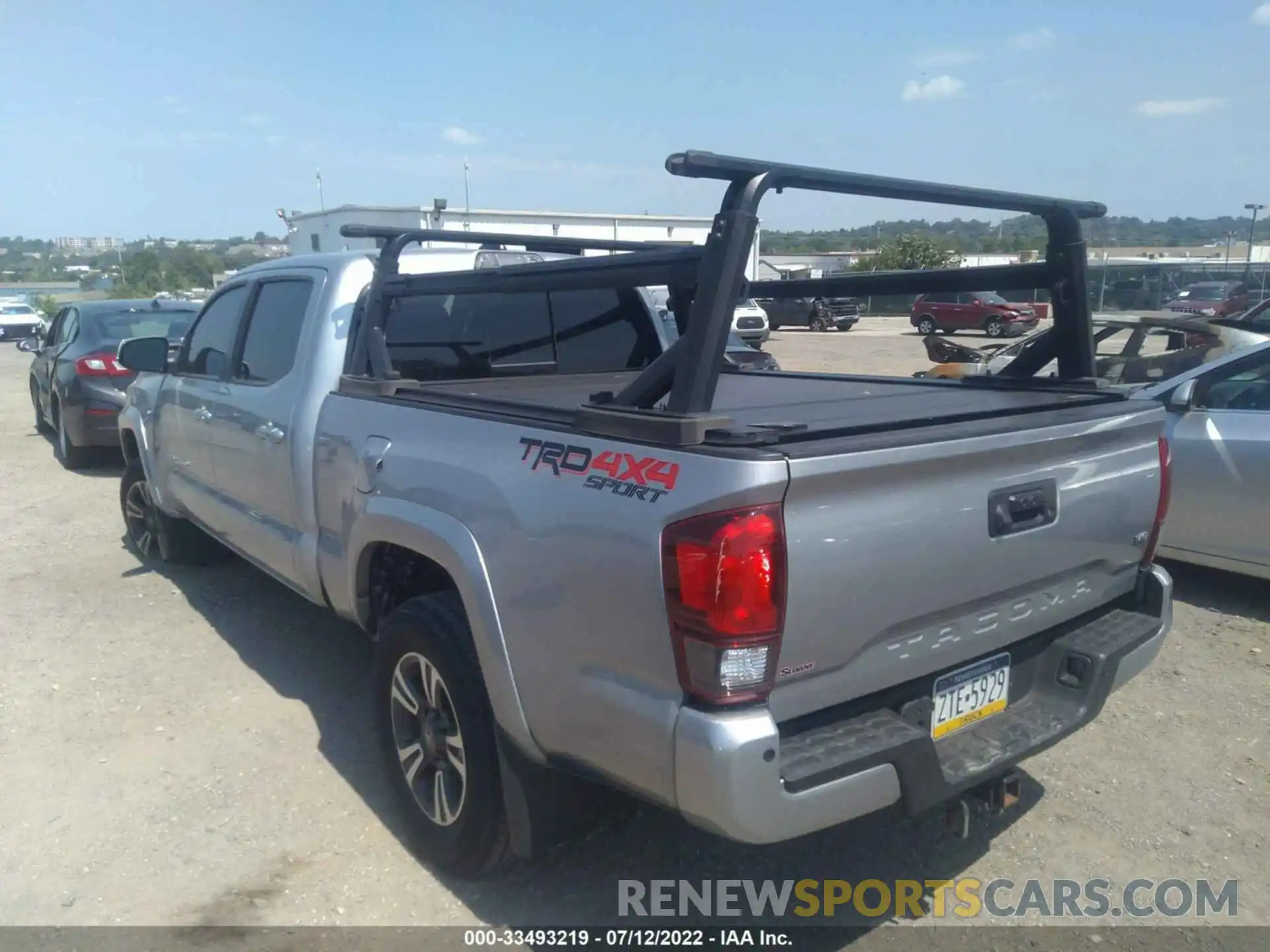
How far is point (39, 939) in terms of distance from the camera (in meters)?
3.00

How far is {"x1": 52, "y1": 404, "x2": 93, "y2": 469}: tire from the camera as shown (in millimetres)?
9992

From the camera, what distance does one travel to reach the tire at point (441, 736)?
298cm

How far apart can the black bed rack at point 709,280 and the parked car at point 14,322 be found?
41.2 meters

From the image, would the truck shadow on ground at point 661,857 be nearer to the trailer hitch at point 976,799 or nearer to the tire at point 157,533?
the trailer hitch at point 976,799

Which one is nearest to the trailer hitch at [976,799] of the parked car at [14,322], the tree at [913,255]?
the parked car at [14,322]

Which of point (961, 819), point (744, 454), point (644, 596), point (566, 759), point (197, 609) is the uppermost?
point (744, 454)

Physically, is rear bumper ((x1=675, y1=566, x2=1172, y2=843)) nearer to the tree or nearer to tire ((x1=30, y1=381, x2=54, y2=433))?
tire ((x1=30, y1=381, x2=54, y2=433))

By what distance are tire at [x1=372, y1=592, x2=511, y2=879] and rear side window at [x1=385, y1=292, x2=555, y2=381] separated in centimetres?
120

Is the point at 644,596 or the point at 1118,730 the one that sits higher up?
the point at 644,596

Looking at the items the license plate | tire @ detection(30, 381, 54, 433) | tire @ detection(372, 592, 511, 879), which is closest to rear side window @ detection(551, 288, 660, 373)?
tire @ detection(372, 592, 511, 879)

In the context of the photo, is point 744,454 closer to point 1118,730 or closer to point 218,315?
point 1118,730

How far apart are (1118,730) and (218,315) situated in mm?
4869

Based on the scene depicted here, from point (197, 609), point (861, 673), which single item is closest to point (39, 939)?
point (861, 673)

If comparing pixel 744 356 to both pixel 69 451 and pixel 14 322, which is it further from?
pixel 14 322
